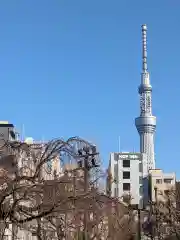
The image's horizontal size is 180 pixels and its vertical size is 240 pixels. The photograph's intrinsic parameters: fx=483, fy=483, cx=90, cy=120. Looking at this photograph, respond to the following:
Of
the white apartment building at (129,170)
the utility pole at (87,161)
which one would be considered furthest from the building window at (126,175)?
the utility pole at (87,161)

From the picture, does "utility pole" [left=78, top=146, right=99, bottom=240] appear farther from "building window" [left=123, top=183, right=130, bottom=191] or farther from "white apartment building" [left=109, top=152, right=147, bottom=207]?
"building window" [left=123, top=183, right=130, bottom=191]

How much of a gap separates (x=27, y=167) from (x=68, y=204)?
5.25 ft

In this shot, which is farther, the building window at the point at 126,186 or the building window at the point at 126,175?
the building window at the point at 126,175

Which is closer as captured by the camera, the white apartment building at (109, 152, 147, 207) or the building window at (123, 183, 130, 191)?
the white apartment building at (109, 152, 147, 207)

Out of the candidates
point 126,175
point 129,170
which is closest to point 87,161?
point 129,170

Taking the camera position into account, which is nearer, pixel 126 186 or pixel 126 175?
pixel 126 186

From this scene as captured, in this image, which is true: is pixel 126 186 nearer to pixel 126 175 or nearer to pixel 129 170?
pixel 126 175

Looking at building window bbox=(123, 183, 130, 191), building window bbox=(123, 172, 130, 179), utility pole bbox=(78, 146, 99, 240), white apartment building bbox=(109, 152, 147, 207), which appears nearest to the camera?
utility pole bbox=(78, 146, 99, 240)

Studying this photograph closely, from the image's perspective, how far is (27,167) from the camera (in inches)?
540

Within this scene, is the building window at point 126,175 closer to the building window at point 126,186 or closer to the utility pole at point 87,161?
the building window at point 126,186

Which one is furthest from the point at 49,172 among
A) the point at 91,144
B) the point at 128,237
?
the point at 128,237

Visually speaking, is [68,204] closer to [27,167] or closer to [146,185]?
[27,167]

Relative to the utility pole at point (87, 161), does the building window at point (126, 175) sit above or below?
above

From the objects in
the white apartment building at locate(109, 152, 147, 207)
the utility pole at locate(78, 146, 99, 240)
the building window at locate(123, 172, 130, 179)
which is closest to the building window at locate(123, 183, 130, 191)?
the white apartment building at locate(109, 152, 147, 207)
